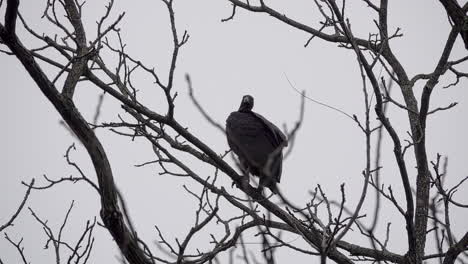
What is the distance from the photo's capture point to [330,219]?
2160mm

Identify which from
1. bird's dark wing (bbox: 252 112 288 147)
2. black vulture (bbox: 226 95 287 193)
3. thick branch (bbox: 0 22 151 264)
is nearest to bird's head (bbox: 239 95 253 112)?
black vulture (bbox: 226 95 287 193)

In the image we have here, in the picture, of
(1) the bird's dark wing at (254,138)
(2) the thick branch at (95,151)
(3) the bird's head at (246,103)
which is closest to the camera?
(2) the thick branch at (95,151)

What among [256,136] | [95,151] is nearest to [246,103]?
[256,136]

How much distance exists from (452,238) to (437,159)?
540mm

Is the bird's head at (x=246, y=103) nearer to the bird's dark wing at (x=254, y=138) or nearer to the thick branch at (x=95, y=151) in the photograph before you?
the bird's dark wing at (x=254, y=138)

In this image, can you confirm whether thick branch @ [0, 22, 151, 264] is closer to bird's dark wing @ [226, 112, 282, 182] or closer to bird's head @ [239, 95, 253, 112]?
bird's dark wing @ [226, 112, 282, 182]

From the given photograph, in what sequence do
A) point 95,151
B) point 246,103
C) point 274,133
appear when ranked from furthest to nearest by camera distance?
point 246,103
point 274,133
point 95,151

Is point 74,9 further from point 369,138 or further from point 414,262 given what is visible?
point 414,262

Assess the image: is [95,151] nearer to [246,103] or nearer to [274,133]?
[274,133]

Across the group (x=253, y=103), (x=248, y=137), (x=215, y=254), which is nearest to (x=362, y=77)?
(x=215, y=254)

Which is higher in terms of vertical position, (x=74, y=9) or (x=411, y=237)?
(x=74, y=9)

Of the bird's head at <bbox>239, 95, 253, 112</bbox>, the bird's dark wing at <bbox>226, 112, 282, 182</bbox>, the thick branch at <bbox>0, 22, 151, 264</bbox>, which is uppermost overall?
the bird's head at <bbox>239, 95, 253, 112</bbox>

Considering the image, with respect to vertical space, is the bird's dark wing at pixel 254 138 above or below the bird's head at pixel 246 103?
below

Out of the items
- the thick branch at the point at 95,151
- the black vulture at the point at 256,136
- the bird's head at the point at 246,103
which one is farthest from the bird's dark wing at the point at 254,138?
the thick branch at the point at 95,151
